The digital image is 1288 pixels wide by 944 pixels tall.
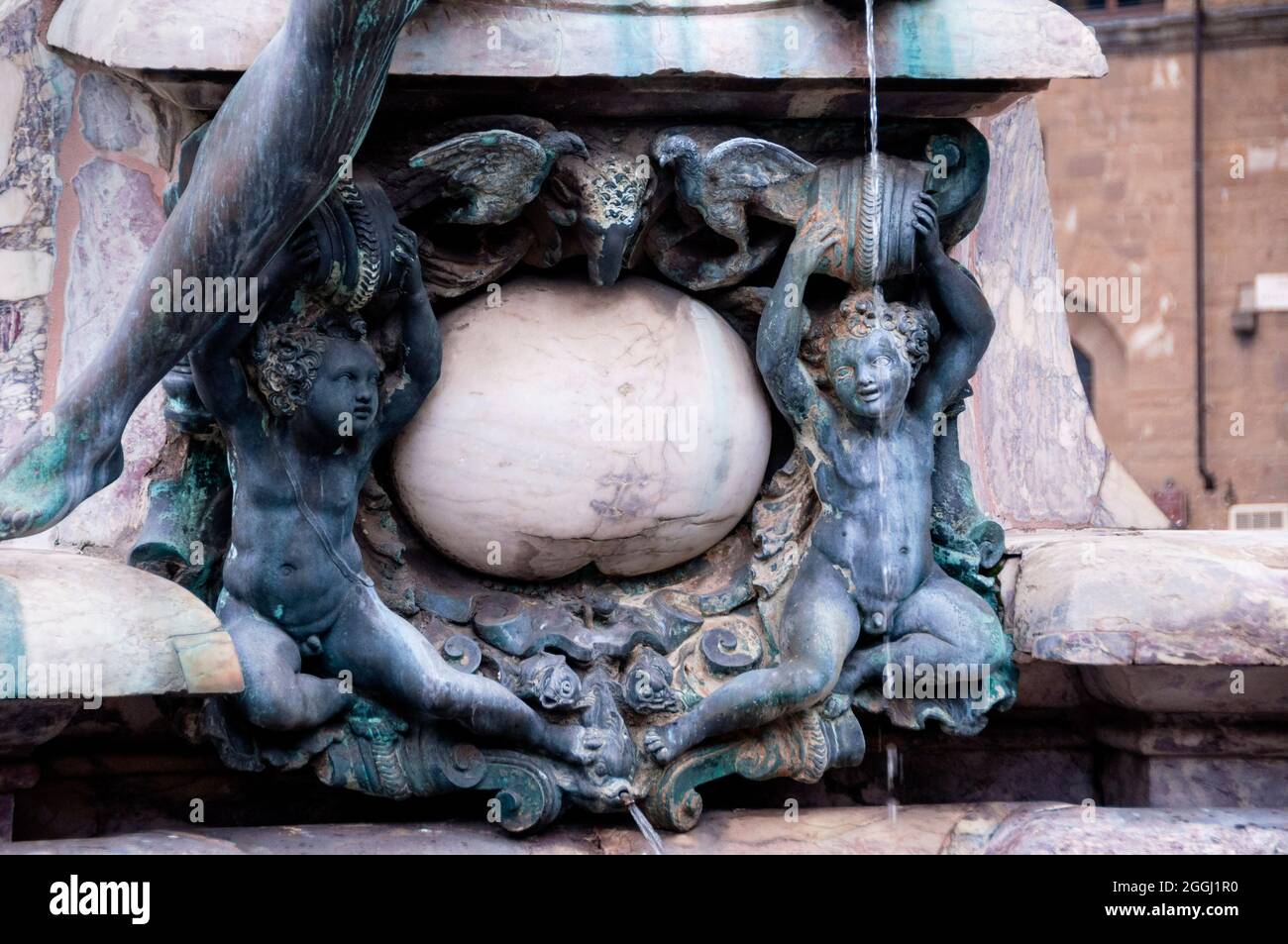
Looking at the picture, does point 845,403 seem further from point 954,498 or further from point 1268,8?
point 1268,8

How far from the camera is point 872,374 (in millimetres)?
2680

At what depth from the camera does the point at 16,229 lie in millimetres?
2891

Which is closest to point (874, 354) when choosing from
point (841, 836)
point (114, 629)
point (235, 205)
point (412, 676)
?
point (841, 836)

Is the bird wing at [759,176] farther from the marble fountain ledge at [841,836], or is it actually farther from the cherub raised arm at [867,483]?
the marble fountain ledge at [841,836]

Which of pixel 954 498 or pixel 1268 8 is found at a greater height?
pixel 1268 8

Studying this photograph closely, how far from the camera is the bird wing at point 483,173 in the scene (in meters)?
2.50

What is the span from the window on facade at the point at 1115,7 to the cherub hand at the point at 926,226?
1189cm

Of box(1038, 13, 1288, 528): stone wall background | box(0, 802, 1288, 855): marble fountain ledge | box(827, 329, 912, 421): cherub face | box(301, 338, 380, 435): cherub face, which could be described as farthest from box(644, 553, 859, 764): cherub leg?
box(1038, 13, 1288, 528): stone wall background

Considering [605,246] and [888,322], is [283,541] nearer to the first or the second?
[605,246]

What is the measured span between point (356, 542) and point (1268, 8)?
12551 millimetres

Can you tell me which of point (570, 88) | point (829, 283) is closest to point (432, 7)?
point (570, 88)

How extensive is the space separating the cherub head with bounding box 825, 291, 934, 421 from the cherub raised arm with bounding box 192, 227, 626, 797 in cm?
63

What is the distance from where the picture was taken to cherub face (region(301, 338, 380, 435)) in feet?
8.23

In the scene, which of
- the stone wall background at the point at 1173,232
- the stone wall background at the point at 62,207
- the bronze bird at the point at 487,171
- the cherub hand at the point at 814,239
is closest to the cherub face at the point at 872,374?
→ the cherub hand at the point at 814,239
